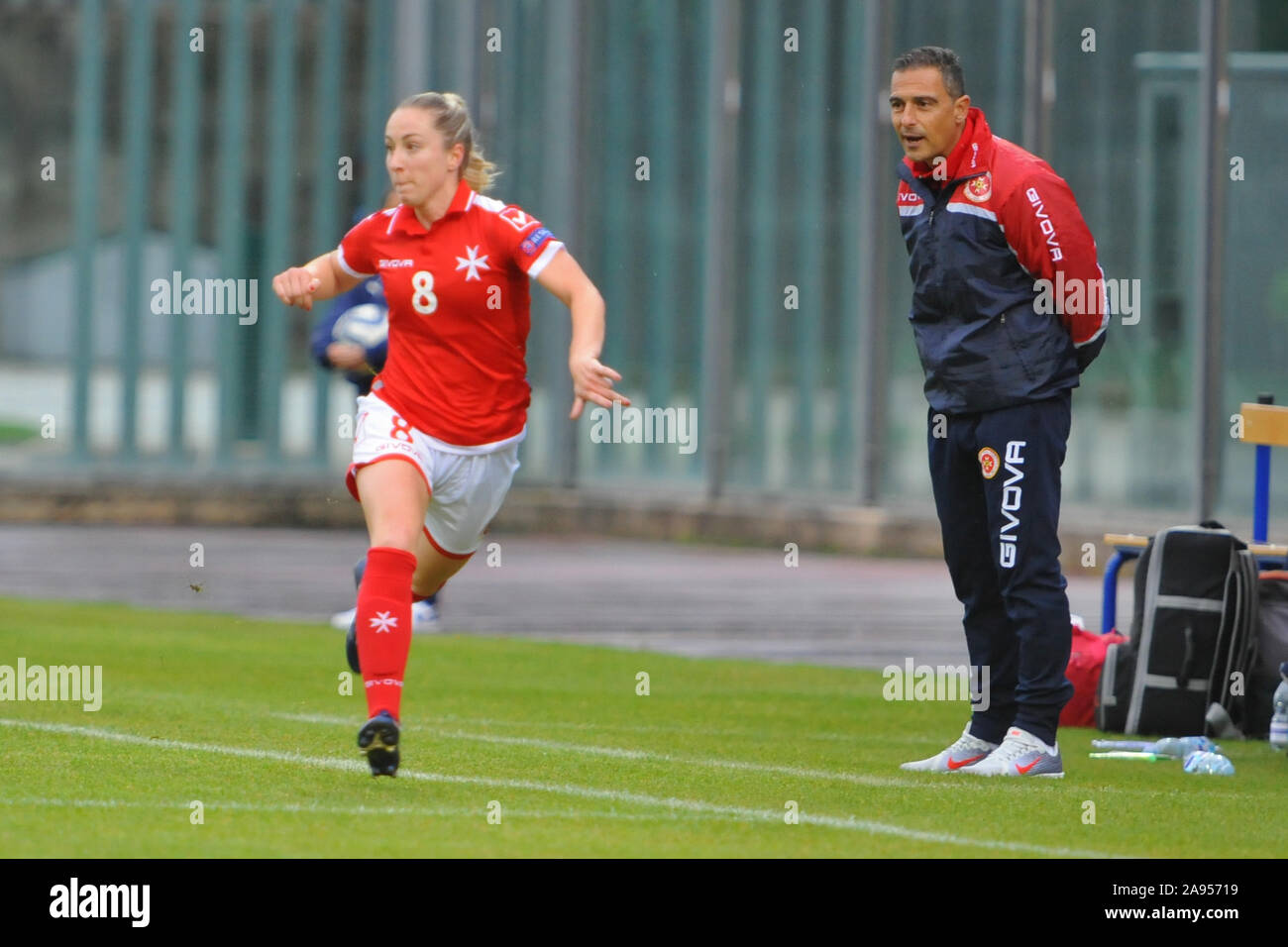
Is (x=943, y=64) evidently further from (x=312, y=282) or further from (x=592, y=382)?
(x=312, y=282)

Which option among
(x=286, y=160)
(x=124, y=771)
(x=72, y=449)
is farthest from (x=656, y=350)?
(x=124, y=771)

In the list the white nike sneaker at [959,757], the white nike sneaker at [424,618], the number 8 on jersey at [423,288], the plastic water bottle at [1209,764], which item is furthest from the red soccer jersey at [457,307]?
the white nike sneaker at [424,618]

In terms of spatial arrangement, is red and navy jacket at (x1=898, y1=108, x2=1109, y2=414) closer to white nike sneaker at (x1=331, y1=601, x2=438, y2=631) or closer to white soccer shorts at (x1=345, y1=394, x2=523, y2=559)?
white soccer shorts at (x1=345, y1=394, x2=523, y2=559)

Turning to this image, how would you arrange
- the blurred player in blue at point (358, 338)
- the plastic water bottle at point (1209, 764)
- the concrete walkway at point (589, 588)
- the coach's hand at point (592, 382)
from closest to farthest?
the coach's hand at point (592, 382), the plastic water bottle at point (1209, 764), the blurred player in blue at point (358, 338), the concrete walkway at point (589, 588)

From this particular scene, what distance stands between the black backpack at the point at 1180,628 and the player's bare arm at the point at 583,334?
2.63m

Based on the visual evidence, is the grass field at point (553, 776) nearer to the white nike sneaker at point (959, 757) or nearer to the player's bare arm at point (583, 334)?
the white nike sneaker at point (959, 757)

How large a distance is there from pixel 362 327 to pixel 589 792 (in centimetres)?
504

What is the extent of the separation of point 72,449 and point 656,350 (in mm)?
4512

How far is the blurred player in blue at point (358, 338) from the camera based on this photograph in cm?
1116

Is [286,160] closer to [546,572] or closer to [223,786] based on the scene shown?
[546,572]

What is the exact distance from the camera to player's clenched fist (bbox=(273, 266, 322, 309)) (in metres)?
7.47

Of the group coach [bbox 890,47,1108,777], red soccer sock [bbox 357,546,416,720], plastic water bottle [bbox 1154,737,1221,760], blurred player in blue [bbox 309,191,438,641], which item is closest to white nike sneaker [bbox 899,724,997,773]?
coach [bbox 890,47,1108,777]

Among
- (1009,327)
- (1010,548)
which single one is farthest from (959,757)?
(1009,327)

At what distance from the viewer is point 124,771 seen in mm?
7094
